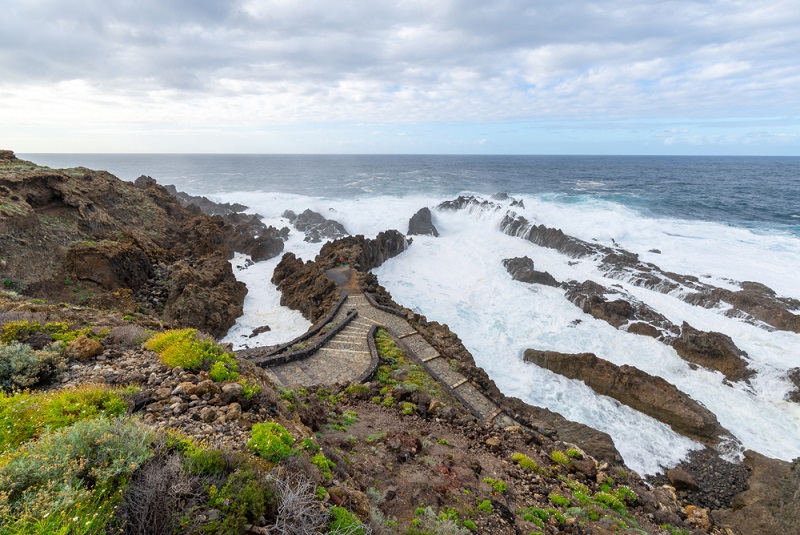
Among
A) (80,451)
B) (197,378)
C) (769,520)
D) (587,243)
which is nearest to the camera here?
(80,451)

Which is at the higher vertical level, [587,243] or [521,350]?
[587,243]

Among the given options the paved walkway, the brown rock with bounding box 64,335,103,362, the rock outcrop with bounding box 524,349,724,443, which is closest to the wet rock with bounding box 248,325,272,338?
the paved walkway

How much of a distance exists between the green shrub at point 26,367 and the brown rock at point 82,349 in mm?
301

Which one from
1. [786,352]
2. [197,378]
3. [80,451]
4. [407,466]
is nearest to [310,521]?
[80,451]

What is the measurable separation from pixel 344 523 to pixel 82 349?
19.4 feet

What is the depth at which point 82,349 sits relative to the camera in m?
6.95

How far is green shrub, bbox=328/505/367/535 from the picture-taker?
4270 mm

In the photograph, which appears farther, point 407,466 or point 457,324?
point 457,324

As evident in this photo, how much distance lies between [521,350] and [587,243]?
792 inches

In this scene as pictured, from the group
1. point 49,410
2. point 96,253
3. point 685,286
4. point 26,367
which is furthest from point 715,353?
point 96,253

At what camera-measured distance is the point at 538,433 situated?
11766 mm

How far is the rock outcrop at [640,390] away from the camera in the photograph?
1462 cm

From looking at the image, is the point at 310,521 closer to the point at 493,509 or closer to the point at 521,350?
the point at 493,509

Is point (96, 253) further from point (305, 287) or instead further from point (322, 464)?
point (322, 464)
